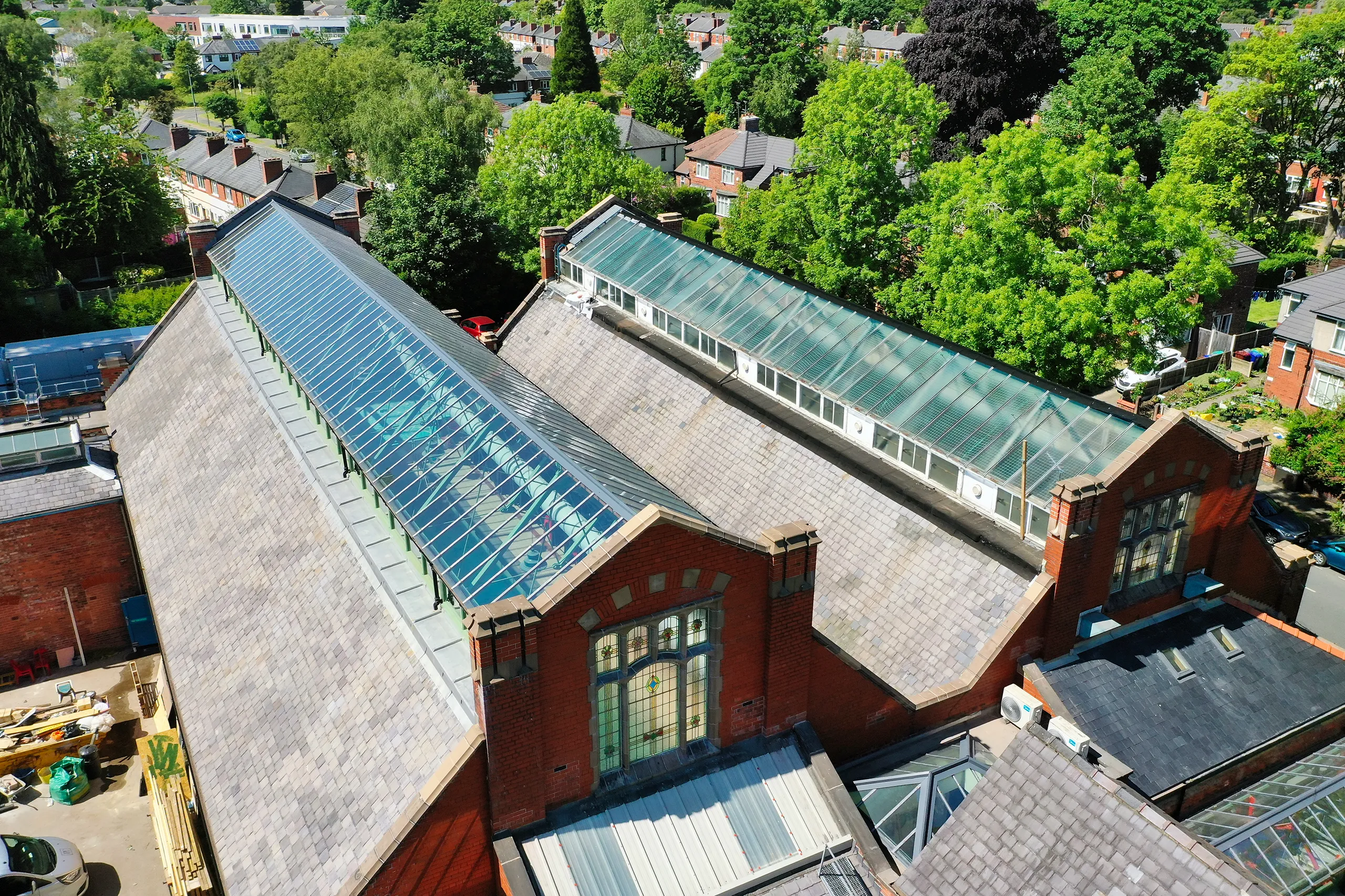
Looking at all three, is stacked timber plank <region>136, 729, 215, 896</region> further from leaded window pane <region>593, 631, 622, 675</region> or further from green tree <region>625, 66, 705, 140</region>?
green tree <region>625, 66, 705, 140</region>

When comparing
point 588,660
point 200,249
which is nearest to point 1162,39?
point 200,249

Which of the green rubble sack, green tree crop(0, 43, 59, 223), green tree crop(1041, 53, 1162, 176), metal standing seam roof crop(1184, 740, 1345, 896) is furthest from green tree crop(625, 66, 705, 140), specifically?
metal standing seam roof crop(1184, 740, 1345, 896)

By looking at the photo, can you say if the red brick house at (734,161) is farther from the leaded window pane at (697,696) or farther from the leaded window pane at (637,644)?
the leaded window pane at (637,644)

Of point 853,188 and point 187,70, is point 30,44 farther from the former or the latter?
point 853,188

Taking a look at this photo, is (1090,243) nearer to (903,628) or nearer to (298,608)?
(903,628)

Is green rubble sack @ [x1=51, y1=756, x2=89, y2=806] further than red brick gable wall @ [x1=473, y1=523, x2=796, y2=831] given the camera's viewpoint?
Yes
